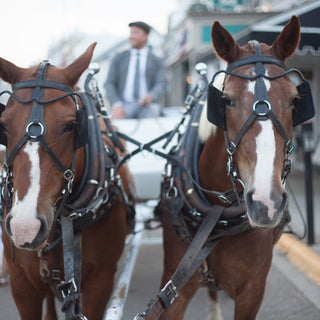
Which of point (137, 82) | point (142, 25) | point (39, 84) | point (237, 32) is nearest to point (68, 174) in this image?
point (39, 84)

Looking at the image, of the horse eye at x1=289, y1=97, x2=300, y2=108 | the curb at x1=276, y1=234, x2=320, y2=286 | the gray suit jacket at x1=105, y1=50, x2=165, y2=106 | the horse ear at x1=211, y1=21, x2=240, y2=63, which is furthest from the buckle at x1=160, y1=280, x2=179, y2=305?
the gray suit jacket at x1=105, y1=50, x2=165, y2=106

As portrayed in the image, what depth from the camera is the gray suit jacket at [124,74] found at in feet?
14.6

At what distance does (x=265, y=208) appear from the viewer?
1509 mm

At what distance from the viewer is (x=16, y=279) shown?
217cm

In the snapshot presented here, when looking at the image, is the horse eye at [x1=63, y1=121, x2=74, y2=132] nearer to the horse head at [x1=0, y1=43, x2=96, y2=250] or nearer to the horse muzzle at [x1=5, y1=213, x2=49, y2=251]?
the horse head at [x1=0, y1=43, x2=96, y2=250]

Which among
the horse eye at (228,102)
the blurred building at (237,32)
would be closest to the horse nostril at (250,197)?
the horse eye at (228,102)

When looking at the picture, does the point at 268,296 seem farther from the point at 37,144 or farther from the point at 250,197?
the point at 37,144

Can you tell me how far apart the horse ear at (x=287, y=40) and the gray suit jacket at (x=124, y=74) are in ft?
8.46

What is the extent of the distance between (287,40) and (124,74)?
2.78 metres

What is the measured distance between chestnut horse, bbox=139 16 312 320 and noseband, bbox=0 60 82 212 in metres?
0.67

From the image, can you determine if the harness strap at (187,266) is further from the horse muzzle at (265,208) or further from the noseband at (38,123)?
the noseband at (38,123)

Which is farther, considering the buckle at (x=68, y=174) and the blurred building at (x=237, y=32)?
the blurred building at (x=237, y=32)

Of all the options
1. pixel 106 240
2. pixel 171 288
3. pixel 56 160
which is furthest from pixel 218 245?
pixel 56 160

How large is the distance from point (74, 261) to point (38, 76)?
922 millimetres
